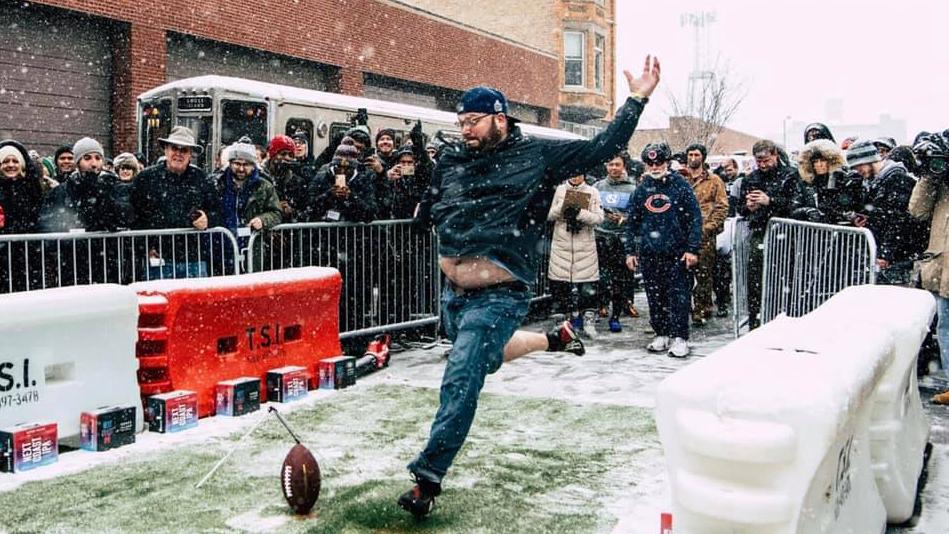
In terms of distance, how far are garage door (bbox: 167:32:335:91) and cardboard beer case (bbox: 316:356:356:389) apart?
13.7 metres

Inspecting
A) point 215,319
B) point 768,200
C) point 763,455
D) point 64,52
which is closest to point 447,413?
point 763,455

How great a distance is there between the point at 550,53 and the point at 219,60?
2006cm

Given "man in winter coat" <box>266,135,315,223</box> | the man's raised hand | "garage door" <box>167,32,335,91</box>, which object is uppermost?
"garage door" <box>167,32,335,91</box>

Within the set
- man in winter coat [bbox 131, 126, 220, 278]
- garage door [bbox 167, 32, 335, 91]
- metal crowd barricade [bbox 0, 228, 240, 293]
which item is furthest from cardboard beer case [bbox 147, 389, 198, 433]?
garage door [bbox 167, 32, 335, 91]

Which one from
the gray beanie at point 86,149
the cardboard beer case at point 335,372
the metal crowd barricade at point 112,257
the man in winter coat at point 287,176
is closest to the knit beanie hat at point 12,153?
the gray beanie at point 86,149

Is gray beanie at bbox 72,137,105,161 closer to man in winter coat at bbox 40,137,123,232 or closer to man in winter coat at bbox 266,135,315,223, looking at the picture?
man in winter coat at bbox 40,137,123,232

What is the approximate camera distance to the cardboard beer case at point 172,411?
6516 mm

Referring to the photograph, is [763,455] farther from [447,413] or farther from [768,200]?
[768,200]

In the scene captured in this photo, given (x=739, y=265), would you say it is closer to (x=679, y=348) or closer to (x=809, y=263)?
(x=679, y=348)

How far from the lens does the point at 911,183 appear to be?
8.34 meters

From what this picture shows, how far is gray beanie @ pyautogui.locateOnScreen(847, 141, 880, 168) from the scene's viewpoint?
8781 mm

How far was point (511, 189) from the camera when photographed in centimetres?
512

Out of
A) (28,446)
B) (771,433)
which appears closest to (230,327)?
(28,446)

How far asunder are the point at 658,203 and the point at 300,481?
243 inches
